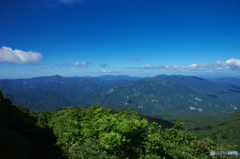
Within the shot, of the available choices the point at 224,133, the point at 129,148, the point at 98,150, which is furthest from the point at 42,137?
the point at 224,133

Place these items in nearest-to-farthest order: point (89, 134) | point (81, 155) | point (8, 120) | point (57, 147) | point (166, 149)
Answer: point (81, 155), point (166, 149), point (89, 134), point (57, 147), point (8, 120)

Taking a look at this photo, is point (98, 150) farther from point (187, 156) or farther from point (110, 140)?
point (187, 156)

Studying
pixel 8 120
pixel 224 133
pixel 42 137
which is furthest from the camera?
pixel 224 133

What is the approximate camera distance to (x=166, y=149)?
1029 cm

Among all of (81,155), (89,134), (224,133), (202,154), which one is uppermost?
(89,134)

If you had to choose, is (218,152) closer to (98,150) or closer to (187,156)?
(187,156)

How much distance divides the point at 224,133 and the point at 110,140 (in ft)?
849

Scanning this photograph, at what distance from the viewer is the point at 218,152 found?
10383 mm

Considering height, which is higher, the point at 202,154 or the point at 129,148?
the point at 129,148

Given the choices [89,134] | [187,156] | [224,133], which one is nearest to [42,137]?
[89,134]

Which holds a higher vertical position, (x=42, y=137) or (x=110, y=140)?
(x=110, y=140)

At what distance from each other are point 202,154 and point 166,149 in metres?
3.47

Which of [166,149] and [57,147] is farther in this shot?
[57,147]

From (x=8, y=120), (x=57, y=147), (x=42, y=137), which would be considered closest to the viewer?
(x=57, y=147)
